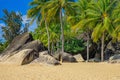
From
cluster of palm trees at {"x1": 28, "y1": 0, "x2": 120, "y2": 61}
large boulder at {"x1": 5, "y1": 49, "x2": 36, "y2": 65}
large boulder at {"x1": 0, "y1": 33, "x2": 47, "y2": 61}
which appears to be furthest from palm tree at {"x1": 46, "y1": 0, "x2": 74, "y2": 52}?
large boulder at {"x1": 5, "y1": 49, "x2": 36, "y2": 65}

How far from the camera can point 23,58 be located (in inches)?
1006

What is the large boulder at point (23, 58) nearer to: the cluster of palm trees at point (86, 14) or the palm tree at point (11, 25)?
the cluster of palm trees at point (86, 14)

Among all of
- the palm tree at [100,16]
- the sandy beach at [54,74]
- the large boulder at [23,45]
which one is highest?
the palm tree at [100,16]

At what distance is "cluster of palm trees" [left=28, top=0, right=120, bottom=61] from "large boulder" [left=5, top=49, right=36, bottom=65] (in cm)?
1651

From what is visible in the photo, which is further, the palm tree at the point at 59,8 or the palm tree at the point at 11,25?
the palm tree at the point at 11,25

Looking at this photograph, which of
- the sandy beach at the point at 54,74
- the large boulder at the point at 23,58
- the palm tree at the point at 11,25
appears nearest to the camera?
the sandy beach at the point at 54,74

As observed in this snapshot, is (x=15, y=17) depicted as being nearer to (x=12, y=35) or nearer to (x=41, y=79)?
(x=12, y=35)

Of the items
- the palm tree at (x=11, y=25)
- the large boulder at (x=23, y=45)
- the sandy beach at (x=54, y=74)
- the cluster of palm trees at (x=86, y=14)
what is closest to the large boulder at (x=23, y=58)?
the sandy beach at (x=54, y=74)

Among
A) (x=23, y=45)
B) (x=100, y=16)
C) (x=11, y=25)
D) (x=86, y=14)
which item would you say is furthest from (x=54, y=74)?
(x=11, y=25)

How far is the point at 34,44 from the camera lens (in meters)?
41.3

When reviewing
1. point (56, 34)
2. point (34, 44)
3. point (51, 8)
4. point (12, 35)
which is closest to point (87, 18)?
point (51, 8)

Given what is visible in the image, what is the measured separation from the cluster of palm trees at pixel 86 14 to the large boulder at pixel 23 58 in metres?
16.5

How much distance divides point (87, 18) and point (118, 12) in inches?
240

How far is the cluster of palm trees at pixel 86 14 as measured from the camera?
42037mm
